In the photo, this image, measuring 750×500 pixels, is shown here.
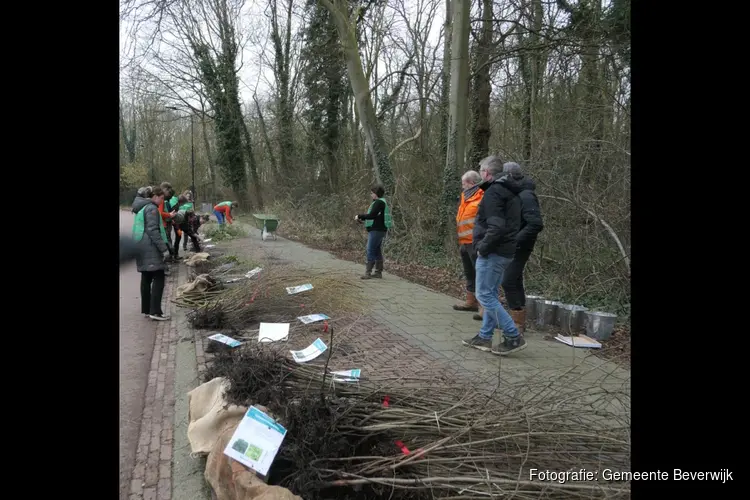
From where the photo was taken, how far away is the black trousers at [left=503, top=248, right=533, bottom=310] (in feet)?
18.4

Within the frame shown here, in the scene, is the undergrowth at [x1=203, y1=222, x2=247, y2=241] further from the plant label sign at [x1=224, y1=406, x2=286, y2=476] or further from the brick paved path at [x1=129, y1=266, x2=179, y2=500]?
the plant label sign at [x1=224, y1=406, x2=286, y2=476]

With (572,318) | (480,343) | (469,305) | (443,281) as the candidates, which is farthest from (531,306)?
(443,281)

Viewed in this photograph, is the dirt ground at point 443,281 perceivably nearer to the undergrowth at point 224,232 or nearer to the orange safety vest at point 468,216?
the orange safety vest at point 468,216

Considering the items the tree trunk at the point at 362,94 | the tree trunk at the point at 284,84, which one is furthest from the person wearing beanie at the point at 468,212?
the tree trunk at the point at 284,84

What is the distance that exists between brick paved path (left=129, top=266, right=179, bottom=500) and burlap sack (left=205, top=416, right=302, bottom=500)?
19.2 inches

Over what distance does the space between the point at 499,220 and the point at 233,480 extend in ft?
11.3

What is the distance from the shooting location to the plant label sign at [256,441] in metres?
2.51

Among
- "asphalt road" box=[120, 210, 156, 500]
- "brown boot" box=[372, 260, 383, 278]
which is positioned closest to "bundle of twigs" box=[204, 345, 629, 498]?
"asphalt road" box=[120, 210, 156, 500]

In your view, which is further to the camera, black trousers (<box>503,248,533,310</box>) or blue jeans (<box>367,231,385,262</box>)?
blue jeans (<box>367,231,385,262</box>)

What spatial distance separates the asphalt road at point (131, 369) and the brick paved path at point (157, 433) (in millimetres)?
53

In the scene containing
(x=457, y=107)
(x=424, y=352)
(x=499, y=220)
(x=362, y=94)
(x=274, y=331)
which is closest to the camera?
(x=499, y=220)

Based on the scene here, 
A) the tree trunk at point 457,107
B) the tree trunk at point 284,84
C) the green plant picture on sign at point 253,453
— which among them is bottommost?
the green plant picture on sign at point 253,453

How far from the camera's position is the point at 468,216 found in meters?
6.16

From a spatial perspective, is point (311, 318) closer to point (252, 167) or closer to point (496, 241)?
point (496, 241)
